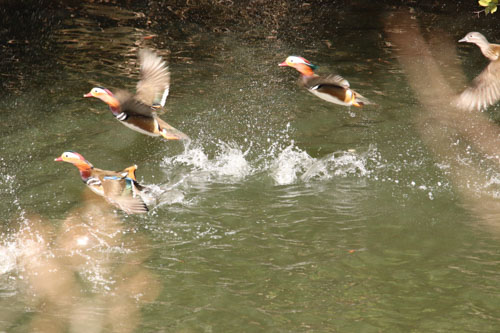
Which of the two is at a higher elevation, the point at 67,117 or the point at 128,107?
the point at 128,107

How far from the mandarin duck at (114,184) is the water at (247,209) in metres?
0.39

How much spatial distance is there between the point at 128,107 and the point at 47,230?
1.22 metres

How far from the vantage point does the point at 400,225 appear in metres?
5.44

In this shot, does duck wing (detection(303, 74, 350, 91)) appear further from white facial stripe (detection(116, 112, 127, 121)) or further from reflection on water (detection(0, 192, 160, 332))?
reflection on water (detection(0, 192, 160, 332))

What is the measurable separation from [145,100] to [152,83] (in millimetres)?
189

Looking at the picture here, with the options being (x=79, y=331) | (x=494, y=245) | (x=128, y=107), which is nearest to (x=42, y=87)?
(x=128, y=107)

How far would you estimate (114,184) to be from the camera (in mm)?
5090

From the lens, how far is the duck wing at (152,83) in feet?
19.0

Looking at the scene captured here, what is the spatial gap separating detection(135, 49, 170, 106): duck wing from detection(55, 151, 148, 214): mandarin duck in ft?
2.73

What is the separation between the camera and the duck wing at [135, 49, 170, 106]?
580 centimetres

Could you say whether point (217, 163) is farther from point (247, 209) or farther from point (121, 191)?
point (121, 191)

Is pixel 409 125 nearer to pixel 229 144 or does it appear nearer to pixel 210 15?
pixel 229 144

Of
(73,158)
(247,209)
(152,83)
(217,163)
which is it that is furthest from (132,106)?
(217,163)

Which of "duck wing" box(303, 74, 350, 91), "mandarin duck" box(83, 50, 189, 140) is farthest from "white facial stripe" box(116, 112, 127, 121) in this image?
"duck wing" box(303, 74, 350, 91)
